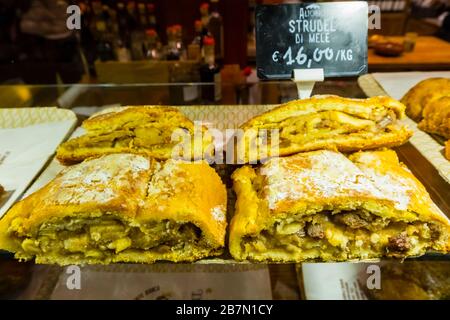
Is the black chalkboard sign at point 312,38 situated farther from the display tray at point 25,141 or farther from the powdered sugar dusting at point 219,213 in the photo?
the display tray at point 25,141

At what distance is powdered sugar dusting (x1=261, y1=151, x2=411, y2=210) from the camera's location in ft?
4.56

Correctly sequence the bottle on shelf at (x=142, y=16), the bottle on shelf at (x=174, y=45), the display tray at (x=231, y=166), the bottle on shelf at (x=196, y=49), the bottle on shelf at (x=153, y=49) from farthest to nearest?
the bottle on shelf at (x=142, y=16)
the bottle on shelf at (x=153, y=49)
the bottle on shelf at (x=174, y=45)
the bottle on shelf at (x=196, y=49)
the display tray at (x=231, y=166)

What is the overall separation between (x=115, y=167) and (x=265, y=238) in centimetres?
62

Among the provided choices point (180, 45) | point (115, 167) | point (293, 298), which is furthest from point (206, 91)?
point (180, 45)

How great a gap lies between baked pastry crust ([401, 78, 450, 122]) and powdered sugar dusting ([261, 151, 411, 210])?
33.1 inches

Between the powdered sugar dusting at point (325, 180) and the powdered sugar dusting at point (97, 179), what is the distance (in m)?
0.51

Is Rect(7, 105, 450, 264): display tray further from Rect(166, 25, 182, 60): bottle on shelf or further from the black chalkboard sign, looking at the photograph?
Rect(166, 25, 182, 60): bottle on shelf

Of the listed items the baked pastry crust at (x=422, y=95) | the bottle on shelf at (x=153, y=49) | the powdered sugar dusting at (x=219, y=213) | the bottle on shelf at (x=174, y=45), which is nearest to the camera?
the powdered sugar dusting at (x=219, y=213)

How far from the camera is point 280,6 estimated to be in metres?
1.69

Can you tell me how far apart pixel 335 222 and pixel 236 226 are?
34cm

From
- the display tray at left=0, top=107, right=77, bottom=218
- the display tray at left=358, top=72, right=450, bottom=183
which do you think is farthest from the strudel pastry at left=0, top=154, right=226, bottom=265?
the display tray at left=358, top=72, right=450, bottom=183

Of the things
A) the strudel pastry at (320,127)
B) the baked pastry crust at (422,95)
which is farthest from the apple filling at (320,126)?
the baked pastry crust at (422,95)

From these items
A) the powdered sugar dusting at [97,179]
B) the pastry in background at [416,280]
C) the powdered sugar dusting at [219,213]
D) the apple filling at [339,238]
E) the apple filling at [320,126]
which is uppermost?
the apple filling at [320,126]

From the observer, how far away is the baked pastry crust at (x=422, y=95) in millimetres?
2209
